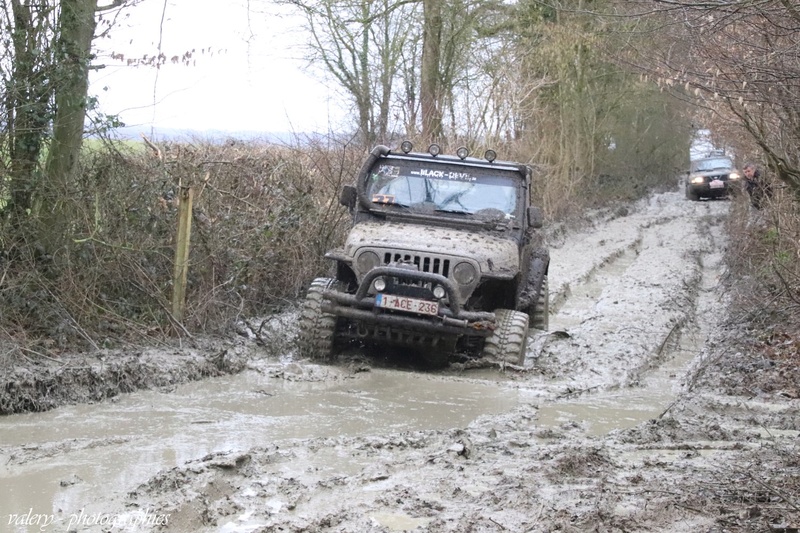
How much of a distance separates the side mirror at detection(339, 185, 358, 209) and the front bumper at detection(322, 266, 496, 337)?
1.35 metres

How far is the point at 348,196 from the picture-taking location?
8828 millimetres

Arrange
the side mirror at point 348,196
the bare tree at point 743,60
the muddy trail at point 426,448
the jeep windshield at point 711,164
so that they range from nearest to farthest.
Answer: the muddy trail at point 426,448 < the bare tree at point 743,60 < the side mirror at point 348,196 < the jeep windshield at point 711,164

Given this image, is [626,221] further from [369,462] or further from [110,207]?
[369,462]

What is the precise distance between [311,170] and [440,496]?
8533 mm

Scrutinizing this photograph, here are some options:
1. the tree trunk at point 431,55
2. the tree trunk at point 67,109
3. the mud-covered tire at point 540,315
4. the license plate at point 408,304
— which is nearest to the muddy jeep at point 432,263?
the license plate at point 408,304

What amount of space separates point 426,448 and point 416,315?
2229mm

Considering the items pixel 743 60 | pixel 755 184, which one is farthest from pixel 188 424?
pixel 755 184

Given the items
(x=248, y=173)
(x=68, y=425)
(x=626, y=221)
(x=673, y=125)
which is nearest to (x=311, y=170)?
(x=248, y=173)

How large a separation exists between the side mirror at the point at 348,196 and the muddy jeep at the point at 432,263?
0.04 ft

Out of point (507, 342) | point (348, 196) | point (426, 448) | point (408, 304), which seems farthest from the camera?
point (348, 196)

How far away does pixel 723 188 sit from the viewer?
31234 millimetres

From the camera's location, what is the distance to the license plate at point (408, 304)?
754cm

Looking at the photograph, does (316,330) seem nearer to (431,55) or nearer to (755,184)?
(755,184)

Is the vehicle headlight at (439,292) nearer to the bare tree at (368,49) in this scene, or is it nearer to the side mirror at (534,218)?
the side mirror at (534,218)
